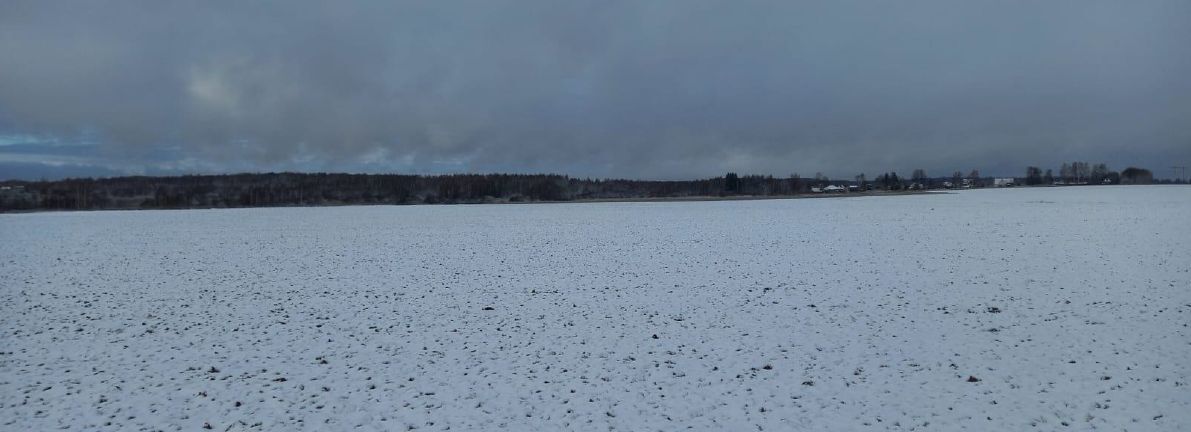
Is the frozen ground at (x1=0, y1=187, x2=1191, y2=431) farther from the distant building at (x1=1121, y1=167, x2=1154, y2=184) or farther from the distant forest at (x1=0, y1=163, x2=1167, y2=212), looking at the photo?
the distant building at (x1=1121, y1=167, x2=1154, y2=184)

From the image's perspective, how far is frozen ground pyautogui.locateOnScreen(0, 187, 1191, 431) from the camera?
28.0 ft

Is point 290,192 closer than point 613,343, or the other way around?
point 613,343

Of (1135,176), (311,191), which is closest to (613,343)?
(311,191)

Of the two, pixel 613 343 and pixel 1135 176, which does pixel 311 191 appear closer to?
pixel 613 343

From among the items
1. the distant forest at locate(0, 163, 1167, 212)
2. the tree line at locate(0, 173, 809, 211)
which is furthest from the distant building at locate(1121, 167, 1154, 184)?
the tree line at locate(0, 173, 809, 211)

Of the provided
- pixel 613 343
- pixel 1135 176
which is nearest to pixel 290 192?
pixel 613 343

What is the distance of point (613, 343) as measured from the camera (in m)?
12.0

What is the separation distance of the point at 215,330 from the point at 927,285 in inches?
737

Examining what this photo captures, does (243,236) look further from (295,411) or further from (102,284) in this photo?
(295,411)

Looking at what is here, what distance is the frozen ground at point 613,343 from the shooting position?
855cm

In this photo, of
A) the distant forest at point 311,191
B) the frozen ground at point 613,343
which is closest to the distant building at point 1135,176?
the distant forest at point 311,191

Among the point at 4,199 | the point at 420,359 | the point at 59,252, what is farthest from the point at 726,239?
the point at 4,199

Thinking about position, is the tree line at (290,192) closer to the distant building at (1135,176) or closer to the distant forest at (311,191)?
the distant forest at (311,191)

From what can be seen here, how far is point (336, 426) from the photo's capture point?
830 centimetres
